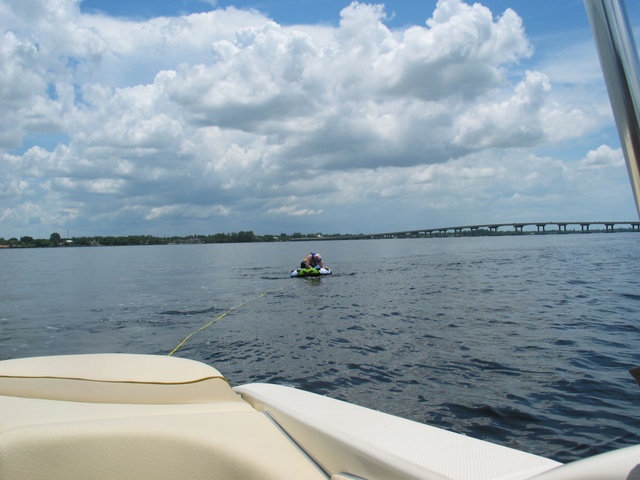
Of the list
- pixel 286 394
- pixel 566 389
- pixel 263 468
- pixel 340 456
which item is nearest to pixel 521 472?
pixel 340 456

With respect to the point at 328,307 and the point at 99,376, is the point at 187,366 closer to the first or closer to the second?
the point at 99,376

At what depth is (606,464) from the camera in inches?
56.8

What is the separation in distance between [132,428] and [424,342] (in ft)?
37.5

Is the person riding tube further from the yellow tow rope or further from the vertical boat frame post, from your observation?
the vertical boat frame post

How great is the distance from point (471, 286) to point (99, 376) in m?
24.5

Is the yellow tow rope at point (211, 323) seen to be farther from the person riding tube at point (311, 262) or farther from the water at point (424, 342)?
the person riding tube at point (311, 262)

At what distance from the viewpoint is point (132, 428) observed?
2191mm

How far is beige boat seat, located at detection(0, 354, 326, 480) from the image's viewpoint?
2.08 m

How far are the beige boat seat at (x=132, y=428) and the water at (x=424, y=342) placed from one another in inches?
203

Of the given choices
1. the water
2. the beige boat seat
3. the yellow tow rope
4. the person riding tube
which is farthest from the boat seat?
the person riding tube

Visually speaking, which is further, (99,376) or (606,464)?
(99,376)

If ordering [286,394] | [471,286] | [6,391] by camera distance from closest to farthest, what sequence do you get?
[6,391] < [286,394] < [471,286]

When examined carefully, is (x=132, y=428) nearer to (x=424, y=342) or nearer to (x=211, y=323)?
(x=424, y=342)

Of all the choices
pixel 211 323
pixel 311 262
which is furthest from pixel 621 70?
pixel 311 262
